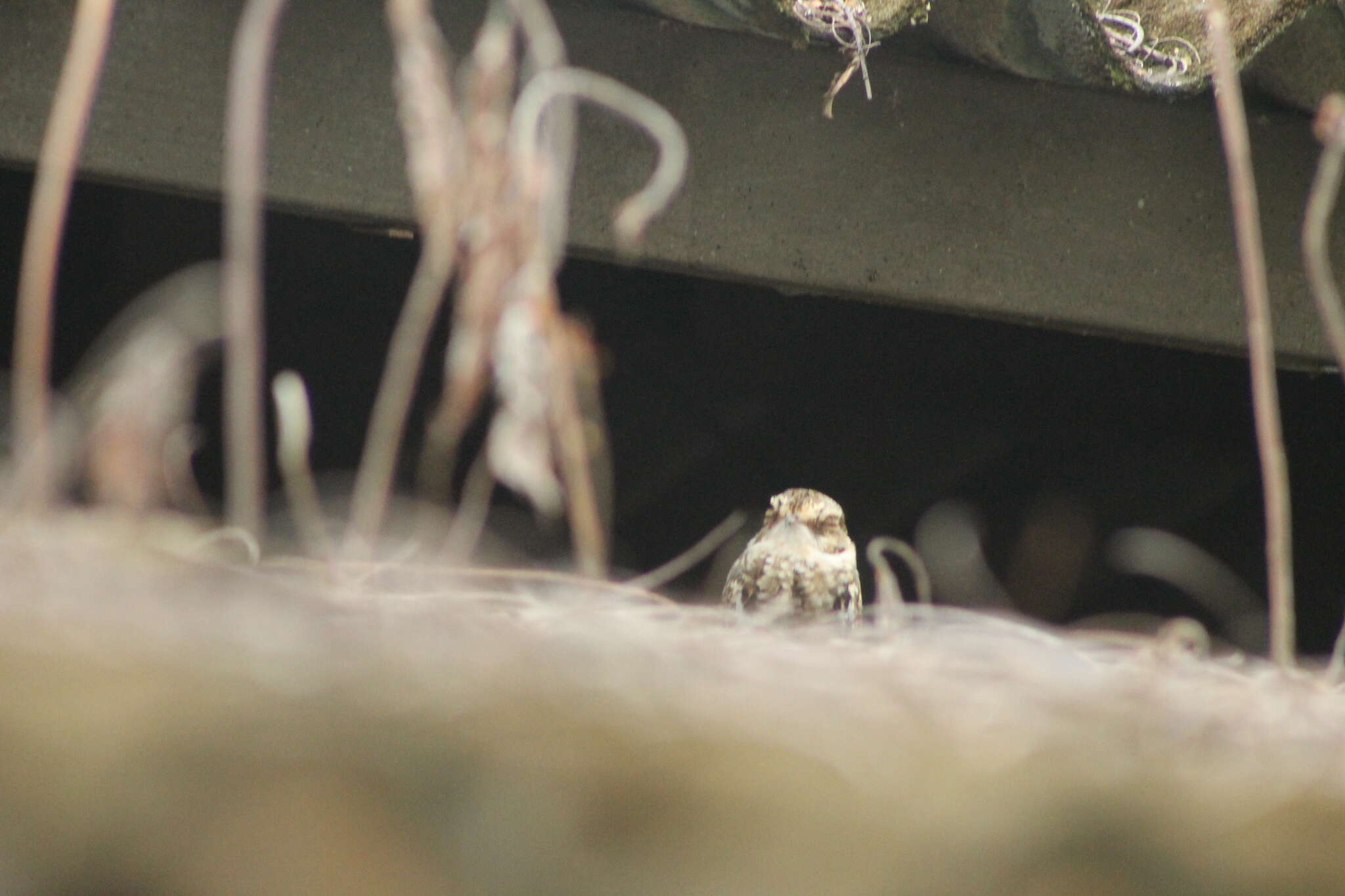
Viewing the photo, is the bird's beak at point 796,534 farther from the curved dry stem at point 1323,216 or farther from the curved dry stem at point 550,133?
the curved dry stem at point 550,133

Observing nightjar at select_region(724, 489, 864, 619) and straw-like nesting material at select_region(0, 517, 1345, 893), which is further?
nightjar at select_region(724, 489, 864, 619)

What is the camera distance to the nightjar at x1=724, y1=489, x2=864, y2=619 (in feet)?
11.6

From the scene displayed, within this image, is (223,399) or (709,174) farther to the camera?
(223,399)

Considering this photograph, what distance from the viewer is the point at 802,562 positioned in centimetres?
357

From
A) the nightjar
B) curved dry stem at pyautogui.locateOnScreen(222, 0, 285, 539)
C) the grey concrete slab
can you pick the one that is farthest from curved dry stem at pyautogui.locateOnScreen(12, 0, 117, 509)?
the nightjar

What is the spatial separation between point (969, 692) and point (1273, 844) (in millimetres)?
139

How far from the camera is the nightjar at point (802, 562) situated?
3537 millimetres

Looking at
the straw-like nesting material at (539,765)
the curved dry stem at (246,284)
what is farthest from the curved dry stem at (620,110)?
the straw-like nesting material at (539,765)

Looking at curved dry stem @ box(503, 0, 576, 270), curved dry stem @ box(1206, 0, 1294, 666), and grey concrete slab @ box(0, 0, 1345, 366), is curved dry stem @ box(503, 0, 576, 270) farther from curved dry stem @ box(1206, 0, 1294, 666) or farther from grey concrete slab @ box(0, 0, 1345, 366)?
Result: grey concrete slab @ box(0, 0, 1345, 366)

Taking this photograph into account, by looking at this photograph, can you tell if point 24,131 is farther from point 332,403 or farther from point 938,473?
point 938,473

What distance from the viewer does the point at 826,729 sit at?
0.60 m

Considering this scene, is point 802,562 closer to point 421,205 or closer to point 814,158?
point 814,158

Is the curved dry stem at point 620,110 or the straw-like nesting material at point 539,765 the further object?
the curved dry stem at point 620,110

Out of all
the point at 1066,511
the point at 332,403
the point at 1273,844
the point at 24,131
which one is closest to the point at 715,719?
the point at 1273,844
